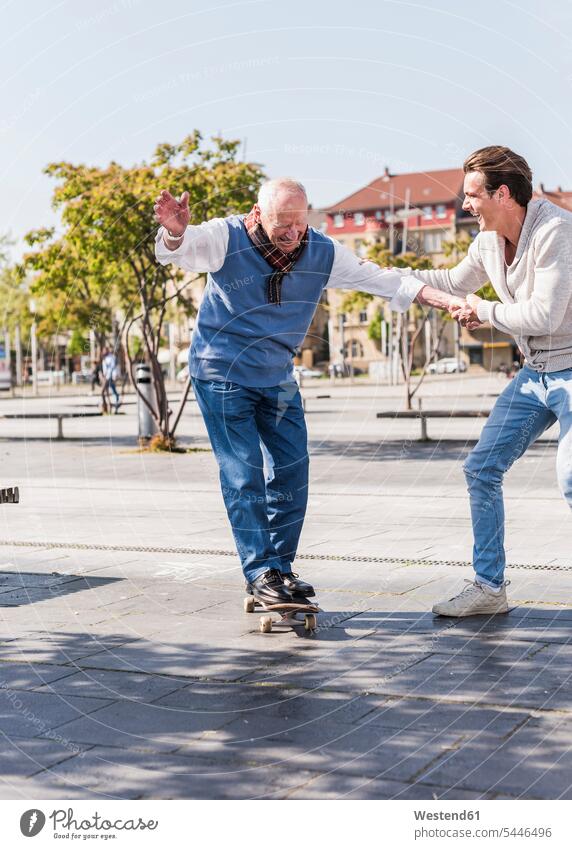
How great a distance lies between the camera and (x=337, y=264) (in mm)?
5441

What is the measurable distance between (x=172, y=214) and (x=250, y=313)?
1.95ft

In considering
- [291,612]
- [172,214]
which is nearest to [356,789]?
[291,612]

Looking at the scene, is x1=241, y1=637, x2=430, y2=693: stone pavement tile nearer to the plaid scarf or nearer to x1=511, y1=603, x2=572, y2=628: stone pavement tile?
x1=511, y1=603, x2=572, y2=628: stone pavement tile

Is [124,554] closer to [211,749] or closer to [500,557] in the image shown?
[500,557]

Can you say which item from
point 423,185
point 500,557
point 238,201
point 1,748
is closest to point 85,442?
point 238,201

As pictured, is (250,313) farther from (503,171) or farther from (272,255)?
(503,171)

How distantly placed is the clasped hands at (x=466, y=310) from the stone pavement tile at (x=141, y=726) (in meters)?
2.24

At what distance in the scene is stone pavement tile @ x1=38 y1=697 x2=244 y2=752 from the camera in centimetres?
377

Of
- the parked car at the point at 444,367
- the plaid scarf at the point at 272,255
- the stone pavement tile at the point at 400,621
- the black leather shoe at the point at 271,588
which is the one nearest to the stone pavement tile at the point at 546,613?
the stone pavement tile at the point at 400,621

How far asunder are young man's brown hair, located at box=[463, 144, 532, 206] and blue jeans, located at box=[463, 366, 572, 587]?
31.0 inches

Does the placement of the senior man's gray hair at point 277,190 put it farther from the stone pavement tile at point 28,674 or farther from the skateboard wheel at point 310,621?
the stone pavement tile at point 28,674

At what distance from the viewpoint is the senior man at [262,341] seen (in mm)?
5148

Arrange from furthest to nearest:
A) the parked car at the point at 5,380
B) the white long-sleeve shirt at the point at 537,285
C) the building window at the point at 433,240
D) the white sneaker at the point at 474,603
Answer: the building window at the point at 433,240
the parked car at the point at 5,380
the white sneaker at the point at 474,603
the white long-sleeve shirt at the point at 537,285
